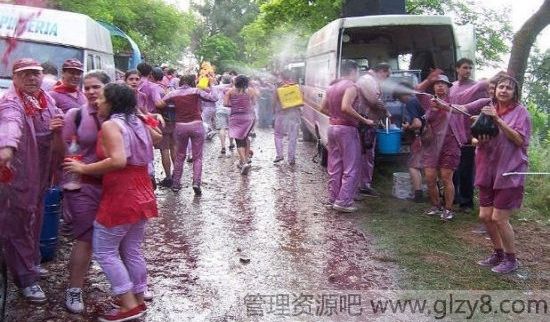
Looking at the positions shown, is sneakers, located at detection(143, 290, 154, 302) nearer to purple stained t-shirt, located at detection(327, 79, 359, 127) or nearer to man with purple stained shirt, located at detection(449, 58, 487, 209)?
purple stained t-shirt, located at detection(327, 79, 359, 127)

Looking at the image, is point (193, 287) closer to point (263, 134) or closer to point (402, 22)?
point (402, 22)

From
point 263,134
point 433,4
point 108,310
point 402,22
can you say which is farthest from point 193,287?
point 433,4

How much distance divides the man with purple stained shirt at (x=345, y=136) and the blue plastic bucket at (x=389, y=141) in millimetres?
1051

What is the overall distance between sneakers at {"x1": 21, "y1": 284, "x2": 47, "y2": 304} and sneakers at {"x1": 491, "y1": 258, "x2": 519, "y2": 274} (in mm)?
3935

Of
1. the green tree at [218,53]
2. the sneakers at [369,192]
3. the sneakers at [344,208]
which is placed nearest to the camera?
the sneakers at [344,208]

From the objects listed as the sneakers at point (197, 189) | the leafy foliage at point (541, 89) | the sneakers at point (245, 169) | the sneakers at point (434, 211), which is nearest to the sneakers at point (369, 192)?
the sneakers at point (434, 211)

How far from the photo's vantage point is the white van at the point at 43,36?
8203 mm

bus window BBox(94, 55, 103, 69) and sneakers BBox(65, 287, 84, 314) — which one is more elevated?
bus window BBox(94, 55, 103, 69)

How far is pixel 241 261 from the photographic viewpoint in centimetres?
519

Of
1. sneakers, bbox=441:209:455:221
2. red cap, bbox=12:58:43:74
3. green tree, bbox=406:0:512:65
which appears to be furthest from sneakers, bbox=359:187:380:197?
green tree, bbox=406:0:512:65

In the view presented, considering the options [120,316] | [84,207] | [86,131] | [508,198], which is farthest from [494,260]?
[86,131]

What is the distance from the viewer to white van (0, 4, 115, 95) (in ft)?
26.9

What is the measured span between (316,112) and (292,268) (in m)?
6.06

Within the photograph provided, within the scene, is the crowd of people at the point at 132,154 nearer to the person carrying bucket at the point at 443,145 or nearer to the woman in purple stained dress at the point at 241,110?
the person carrying bucket at the point at 443,145
